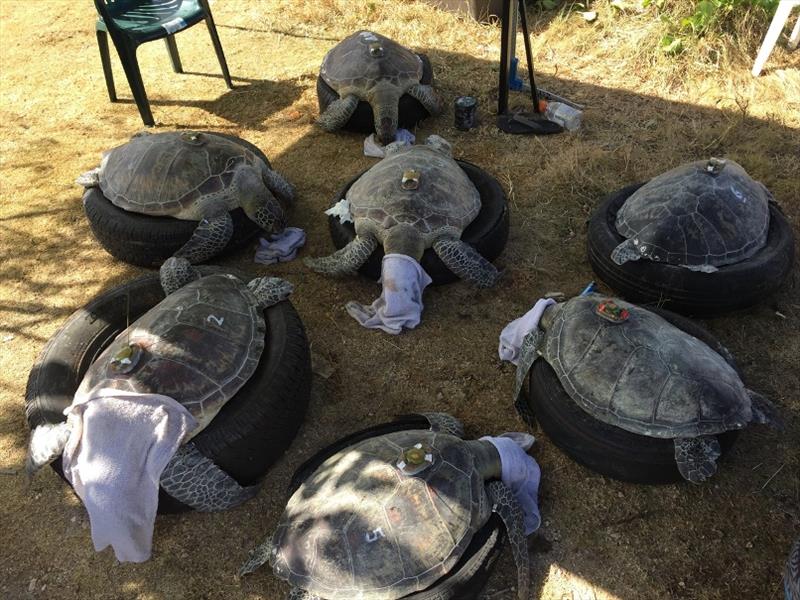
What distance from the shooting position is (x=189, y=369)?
3234 mm

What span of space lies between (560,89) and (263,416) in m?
5.82

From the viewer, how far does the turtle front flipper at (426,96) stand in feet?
20.5

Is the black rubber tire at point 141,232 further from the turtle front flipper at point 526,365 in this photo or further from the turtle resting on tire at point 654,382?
the turtle resting on tire at point 654,382

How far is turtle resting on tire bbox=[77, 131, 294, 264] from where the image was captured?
15.6 ft

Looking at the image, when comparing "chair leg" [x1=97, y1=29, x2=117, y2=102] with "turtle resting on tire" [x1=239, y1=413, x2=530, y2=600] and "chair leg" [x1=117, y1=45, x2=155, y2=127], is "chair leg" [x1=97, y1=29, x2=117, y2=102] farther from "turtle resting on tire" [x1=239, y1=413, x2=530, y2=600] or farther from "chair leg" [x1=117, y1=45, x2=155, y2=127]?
"turtle resting on tire" [x1=239, y1=413, x2=530, y2=600]

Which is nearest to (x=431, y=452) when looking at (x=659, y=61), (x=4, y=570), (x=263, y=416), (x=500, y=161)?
(x=263, y=416)

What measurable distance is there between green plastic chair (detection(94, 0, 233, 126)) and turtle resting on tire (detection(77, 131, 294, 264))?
76.0 inches

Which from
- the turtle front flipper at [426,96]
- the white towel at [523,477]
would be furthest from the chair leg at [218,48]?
Answer: the white towel at [523,477]

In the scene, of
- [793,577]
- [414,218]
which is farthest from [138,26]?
[793,577]

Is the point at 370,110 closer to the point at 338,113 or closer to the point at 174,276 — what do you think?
the point at 338,113

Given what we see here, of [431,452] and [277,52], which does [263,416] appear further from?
[277,52]

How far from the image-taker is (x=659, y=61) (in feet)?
23.0

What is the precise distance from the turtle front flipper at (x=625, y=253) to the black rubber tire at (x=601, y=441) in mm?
851

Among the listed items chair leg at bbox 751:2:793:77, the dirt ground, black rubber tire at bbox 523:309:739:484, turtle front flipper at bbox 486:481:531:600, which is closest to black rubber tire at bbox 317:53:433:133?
the dirt ground
